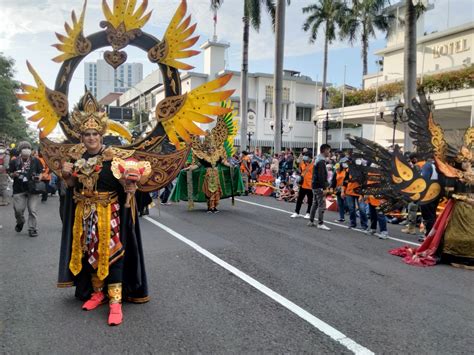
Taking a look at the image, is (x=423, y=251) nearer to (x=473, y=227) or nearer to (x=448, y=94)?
(x=473, y=227)

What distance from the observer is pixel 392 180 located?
6.84 m

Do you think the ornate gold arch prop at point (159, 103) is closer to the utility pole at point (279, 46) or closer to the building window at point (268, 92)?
the utility pole at point (279, 46)

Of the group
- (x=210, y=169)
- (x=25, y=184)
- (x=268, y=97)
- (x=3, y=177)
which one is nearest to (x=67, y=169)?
(x=25, y=184)

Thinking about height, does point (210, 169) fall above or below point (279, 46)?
below

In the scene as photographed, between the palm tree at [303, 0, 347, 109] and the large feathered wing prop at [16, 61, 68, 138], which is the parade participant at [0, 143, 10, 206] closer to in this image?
the large feathered wing prop at [16, 61, 68, 138]

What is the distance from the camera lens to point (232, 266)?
594cm

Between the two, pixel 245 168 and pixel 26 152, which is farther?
pixel 245 168

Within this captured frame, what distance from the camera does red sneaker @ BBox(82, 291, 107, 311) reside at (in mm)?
4164

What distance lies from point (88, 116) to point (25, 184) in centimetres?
483

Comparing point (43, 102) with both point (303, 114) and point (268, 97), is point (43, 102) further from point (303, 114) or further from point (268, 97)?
point (303, 114)

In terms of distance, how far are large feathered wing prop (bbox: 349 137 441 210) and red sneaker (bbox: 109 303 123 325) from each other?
469cm

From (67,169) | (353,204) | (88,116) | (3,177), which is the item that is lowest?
(353,204)

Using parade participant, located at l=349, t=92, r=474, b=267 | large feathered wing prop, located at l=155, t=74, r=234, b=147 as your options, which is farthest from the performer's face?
parade participant, located at l=349, t=92, r=474, b=267

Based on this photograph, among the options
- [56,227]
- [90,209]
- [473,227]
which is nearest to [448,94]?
[473,227]
